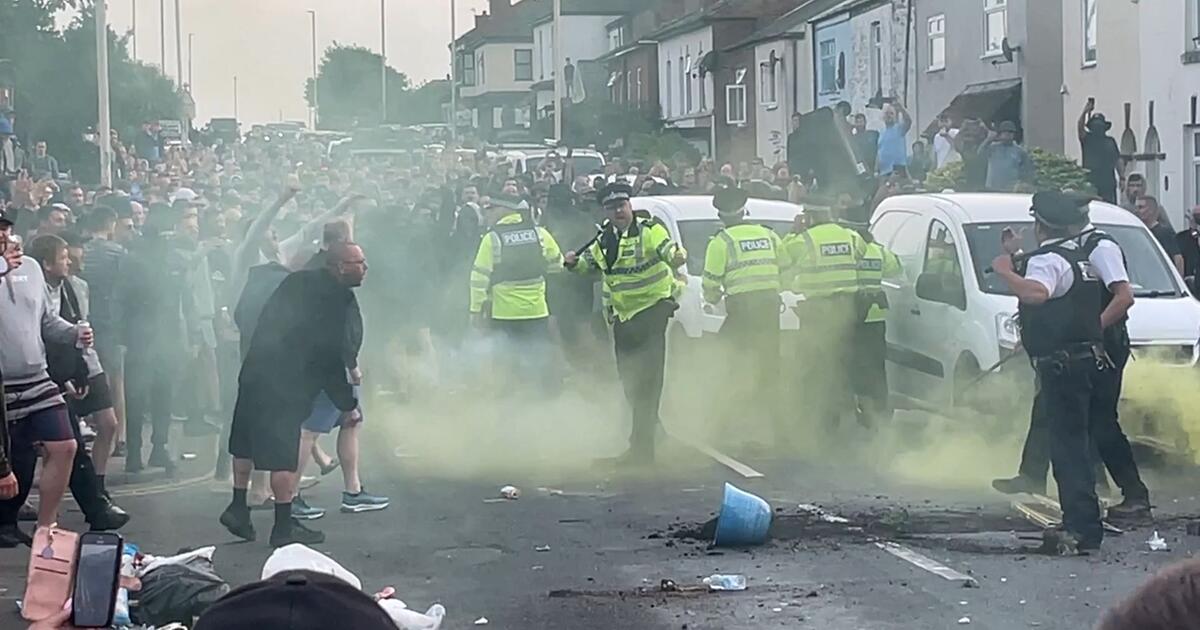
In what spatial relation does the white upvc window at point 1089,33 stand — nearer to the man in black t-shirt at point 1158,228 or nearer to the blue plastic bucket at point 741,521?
the man in black t-shirt at point 1158,228

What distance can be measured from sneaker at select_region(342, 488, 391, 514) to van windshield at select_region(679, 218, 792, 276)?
5.24 meters

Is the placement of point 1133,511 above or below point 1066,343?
below

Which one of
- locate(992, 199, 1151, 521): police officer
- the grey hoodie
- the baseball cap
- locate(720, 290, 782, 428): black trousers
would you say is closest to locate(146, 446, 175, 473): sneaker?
the grey hoodie

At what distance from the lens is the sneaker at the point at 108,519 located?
1003cm

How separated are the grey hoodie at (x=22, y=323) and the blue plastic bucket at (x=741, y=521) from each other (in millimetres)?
3443

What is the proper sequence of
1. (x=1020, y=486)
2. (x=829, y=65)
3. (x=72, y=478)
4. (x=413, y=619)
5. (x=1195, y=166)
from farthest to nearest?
1. (x=829, y=65)
2. (x=1195, y=166)
3. (x=1020, y=486)
4. (x=72, y=478)
5. (x=413, y=619)

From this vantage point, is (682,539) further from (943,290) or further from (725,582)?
(943,290)

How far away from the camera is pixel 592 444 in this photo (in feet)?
44.8

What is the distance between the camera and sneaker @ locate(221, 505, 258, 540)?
10.0 meters

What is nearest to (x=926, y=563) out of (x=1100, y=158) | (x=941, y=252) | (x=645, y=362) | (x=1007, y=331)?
(x=1007, y=331)

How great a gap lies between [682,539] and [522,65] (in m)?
44.3

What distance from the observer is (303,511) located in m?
10.9

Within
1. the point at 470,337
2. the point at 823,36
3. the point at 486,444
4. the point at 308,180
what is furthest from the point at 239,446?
the point at 823,36

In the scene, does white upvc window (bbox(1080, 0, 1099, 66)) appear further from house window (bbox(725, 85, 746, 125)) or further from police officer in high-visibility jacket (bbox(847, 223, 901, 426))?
house window (bbox(725, 85, 746, 125))
